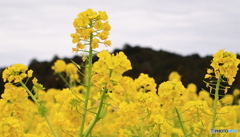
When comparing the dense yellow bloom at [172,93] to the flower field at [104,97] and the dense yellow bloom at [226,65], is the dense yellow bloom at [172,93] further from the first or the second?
the dense yellow bloom at [226,65]

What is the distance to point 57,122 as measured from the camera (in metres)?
3.89

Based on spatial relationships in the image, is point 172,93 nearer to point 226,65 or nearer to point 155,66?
point 226,65

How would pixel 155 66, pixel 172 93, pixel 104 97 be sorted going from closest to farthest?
pixel 104 97 < pixel 172 93 < pixel 155 66

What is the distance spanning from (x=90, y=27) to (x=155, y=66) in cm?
1168

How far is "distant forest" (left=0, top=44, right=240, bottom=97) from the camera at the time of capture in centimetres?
1281

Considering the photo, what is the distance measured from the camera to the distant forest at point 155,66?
1281 centimetres

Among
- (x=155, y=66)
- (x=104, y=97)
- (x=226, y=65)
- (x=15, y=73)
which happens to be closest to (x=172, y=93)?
(x=226, y=65)

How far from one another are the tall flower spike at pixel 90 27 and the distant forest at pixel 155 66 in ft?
30.2

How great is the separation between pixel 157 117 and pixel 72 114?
27.2 inches

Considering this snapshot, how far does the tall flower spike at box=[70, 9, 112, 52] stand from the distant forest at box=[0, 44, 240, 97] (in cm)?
920

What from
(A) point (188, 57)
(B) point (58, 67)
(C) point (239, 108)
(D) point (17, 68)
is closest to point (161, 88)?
(D) point (17, 68)

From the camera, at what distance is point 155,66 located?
14.4m

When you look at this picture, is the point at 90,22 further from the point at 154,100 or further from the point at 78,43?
the point at 154,100

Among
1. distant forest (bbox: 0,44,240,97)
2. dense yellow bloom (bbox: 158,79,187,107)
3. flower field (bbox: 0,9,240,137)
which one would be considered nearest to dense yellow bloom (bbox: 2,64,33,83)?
flower field (bbox: 0,9,240,137)
